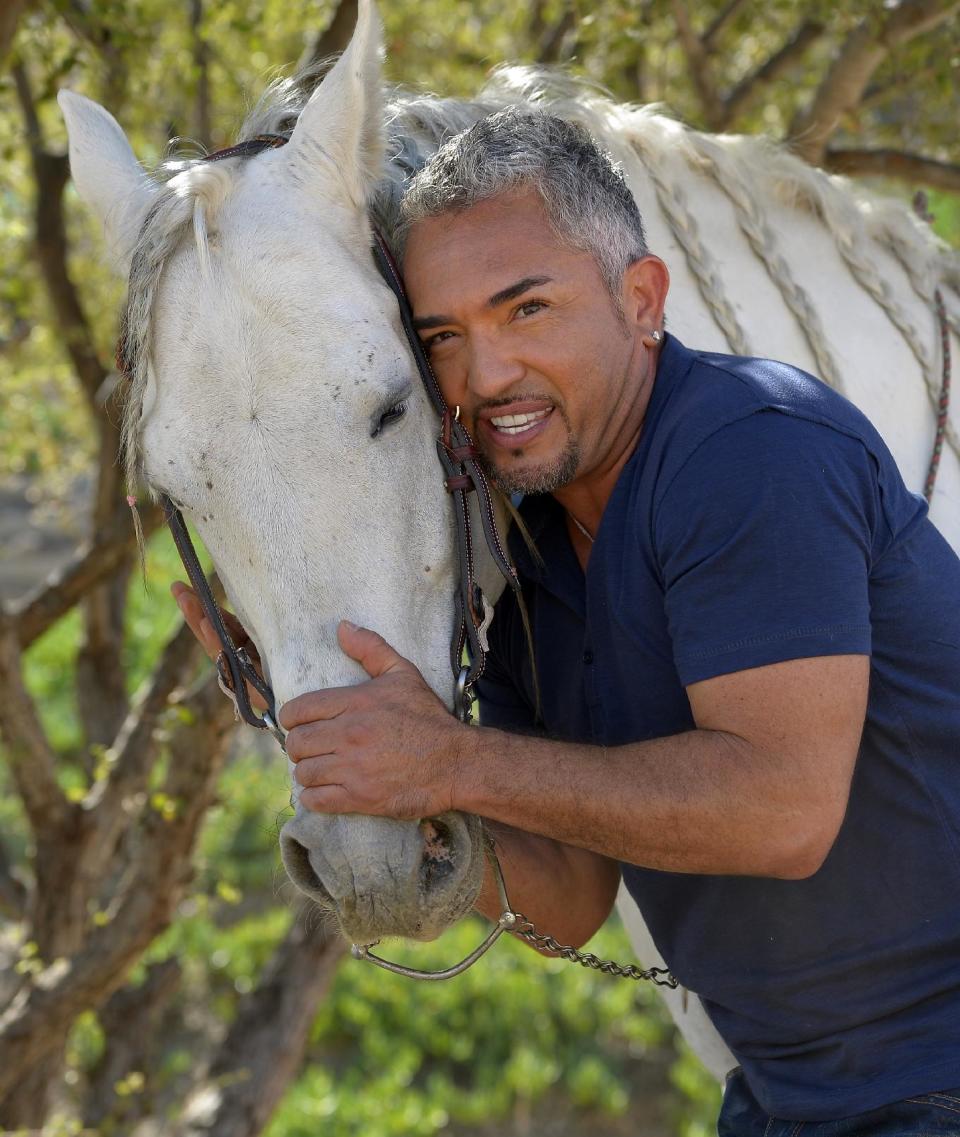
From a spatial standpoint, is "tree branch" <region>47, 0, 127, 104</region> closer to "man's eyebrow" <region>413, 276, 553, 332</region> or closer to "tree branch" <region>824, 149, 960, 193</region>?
"man's eyebrow" <region>413, 276, 553, 332</region>

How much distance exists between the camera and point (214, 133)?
→ 4777 millimetres

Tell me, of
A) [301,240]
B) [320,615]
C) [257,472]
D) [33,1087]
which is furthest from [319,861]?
[33,1087]

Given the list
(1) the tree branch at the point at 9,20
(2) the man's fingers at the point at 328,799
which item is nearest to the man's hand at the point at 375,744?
(2) the man's fingers at the point at 328,799

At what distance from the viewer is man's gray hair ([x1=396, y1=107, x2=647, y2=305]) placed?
1916 millimetres

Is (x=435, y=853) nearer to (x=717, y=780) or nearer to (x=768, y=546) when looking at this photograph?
(x=717, y=780)

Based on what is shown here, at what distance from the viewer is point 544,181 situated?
1.92 meters

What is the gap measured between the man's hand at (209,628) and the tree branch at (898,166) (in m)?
2.36

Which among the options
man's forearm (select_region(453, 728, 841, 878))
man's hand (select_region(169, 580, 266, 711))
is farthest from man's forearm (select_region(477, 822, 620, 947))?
man's hand (select_region(169, 580, 266, 711))

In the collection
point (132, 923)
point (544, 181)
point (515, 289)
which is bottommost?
point (132, 923)

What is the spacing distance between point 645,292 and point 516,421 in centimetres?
30

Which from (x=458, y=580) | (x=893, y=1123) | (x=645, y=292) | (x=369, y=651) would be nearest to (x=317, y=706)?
(x=369, y=651)

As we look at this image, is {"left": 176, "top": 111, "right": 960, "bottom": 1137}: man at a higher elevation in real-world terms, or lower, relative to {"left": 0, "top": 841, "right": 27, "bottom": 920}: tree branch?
higher

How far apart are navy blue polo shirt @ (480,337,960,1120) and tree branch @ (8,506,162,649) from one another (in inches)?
81.6

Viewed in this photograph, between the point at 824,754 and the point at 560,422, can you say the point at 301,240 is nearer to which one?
the point at 560,422
